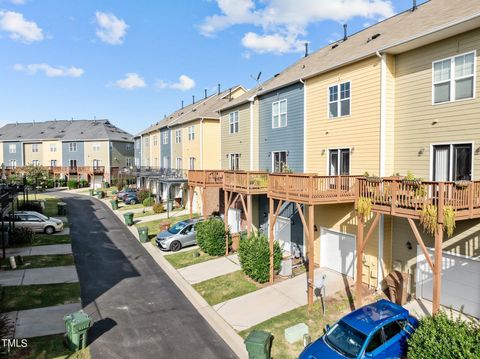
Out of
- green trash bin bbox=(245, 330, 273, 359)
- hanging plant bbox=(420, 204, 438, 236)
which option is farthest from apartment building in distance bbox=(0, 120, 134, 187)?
hanging plant bbox=(420, 204, 438, 236)

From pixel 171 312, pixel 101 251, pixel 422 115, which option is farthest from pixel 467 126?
pixel 101 251

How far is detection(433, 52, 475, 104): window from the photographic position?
11656 millimetres

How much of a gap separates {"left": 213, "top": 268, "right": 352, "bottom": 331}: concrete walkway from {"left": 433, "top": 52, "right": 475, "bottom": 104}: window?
8.62m

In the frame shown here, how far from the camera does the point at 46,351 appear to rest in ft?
34.9

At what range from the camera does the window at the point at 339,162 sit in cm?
1622

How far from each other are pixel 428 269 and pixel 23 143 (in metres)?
71.4

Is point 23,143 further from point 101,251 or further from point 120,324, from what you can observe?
point 120,324

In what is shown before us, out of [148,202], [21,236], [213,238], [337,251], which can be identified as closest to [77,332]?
[213,238]

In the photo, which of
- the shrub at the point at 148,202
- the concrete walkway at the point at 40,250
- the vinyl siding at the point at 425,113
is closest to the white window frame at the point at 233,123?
the vinyl siding at the point at 425,113

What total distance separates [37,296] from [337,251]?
13433 mm

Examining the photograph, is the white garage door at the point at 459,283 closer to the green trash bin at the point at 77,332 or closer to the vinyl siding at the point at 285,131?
the vinyl siding at the point at 285,131

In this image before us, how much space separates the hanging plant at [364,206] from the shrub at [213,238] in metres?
9.86

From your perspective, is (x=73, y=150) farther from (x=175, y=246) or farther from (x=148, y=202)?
(x=175, y=246)

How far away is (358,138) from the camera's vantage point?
50.5ft
